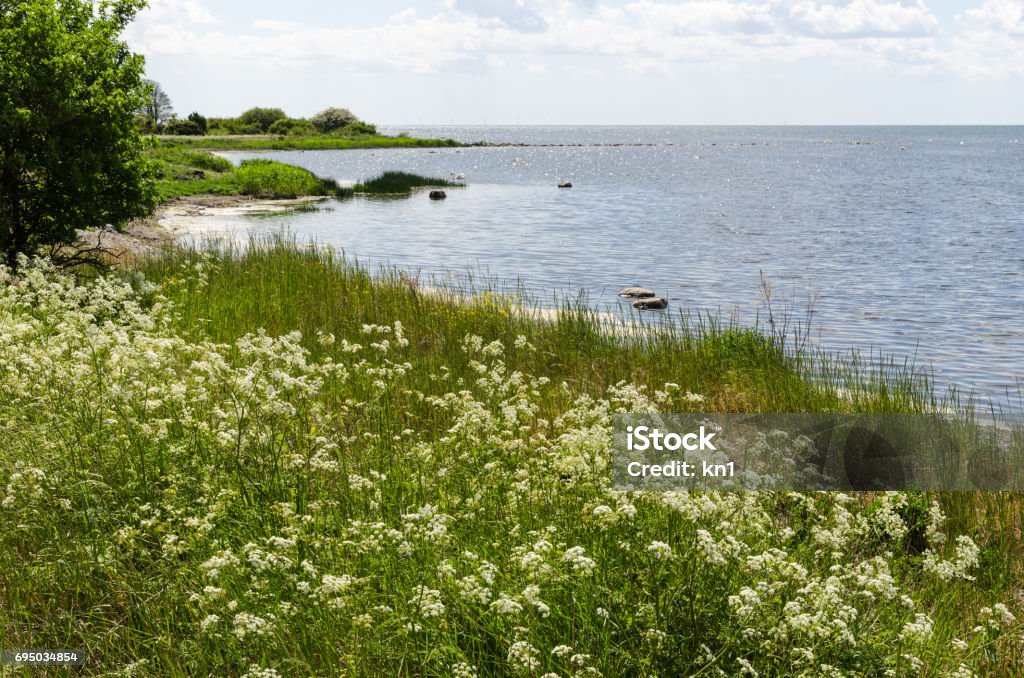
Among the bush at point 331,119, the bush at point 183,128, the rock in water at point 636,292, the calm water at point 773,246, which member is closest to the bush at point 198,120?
the bush at point 183,128

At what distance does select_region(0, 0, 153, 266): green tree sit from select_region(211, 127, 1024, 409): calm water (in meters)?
9.73

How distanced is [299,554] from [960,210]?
170ft

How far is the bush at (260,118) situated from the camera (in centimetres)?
14275

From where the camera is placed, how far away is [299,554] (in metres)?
4.77

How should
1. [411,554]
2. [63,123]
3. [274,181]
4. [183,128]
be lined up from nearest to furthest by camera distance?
[411,554] < [63,123] < [274,181] < [183,128]

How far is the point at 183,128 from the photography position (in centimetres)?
12562

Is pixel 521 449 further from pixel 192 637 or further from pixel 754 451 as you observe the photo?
pixel 192 637

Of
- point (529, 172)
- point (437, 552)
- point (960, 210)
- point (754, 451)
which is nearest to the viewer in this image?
point (437, 552)

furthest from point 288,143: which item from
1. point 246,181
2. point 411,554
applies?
point 411,554

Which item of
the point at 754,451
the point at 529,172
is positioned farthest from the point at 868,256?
the point at 529,172

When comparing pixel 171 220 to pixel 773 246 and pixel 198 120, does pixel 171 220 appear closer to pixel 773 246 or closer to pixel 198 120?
pixel 773 246

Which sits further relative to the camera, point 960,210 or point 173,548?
point 960,210

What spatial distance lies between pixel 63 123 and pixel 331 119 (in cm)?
13747

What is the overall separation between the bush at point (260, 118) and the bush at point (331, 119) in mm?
6414
